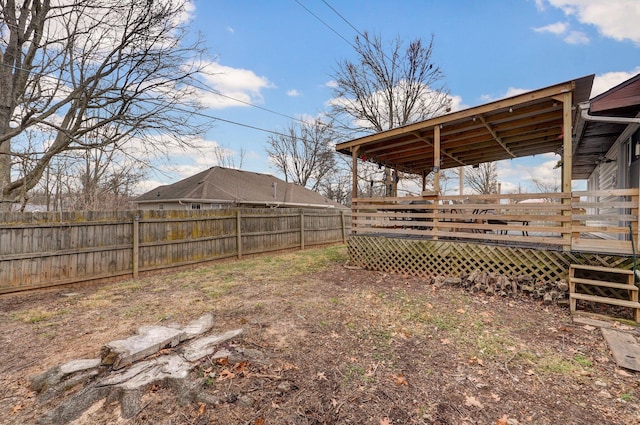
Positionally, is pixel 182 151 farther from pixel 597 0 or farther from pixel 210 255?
pixel 597 0

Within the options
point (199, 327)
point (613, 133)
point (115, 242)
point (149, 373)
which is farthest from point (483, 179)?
point (149, 373)

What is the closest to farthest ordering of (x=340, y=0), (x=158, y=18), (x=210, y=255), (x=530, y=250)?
(x=530, y=250), (x=158, y=18), (x=210, y=255), (x=340, y=0)

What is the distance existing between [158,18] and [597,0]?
1143 cm

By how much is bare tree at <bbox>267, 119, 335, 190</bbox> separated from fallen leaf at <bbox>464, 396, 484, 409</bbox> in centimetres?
2785

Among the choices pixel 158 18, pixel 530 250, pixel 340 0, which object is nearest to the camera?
pixel 530 250

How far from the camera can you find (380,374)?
2820mm

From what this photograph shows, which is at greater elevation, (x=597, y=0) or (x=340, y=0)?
(x=340, y=0)

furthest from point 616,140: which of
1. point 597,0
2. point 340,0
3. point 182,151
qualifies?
point 182,151

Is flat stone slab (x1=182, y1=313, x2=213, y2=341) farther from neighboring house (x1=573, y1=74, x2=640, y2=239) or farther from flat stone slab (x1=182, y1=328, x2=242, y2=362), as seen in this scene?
neighboring house (x1=573, y1=74, x2=640, y2=239)

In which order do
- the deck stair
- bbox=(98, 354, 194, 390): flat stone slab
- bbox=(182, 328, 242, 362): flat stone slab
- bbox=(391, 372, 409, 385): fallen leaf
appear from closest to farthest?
1. bbox=(98, 354, 194, 390): flat stone slab
2. bbox=(391, 372, 409, 385): fallen leaf
3. bbox=(182, 328, 242, 362): flat stone slab
4. the deck stair

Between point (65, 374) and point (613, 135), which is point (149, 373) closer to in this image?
point (65, 374)

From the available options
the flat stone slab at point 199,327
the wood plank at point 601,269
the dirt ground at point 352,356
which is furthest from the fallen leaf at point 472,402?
the wood plank at point 601,269

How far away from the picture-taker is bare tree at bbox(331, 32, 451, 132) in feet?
57.4

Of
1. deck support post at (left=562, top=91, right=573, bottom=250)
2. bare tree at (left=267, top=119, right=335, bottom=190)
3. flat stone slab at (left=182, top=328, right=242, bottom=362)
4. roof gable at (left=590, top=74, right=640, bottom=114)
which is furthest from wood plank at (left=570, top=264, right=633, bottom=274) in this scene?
bare tree at (left=267, top=119, right=335, bottom=190)
